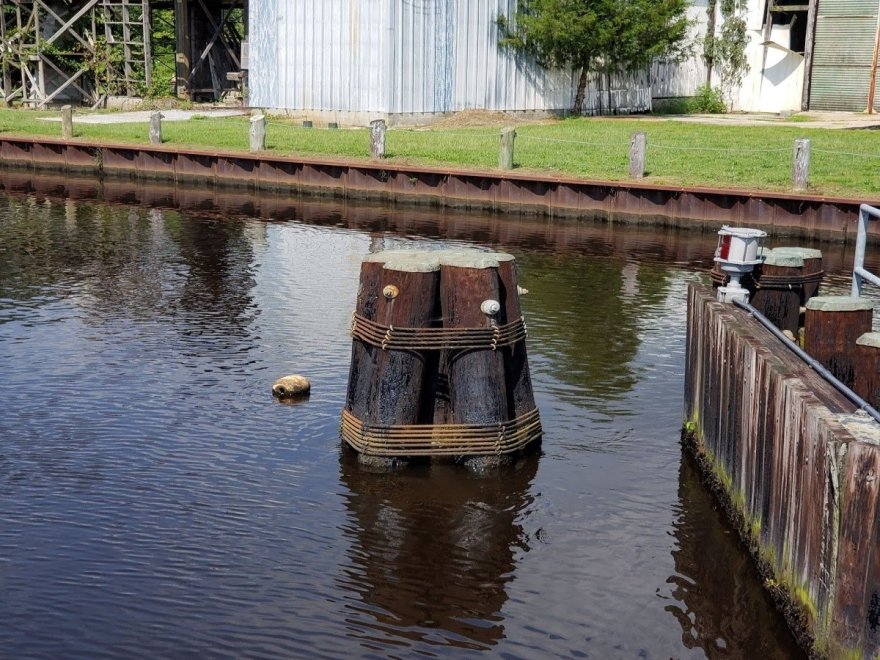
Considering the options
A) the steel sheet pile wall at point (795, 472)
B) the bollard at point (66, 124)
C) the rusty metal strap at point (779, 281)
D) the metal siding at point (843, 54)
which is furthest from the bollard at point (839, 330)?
the metal siding at point (843, 54)

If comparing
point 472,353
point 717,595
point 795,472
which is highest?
point 472,353

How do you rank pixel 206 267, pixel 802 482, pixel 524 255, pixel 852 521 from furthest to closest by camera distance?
pixel 524 255 < pixel 206 267 < pixel 802 482 < pixel 852 521

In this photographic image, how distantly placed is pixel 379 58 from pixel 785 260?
2194 cm

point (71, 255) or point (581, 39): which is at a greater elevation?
point (581, 39)

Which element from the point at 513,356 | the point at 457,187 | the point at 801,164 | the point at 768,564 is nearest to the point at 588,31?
the point at 457,187

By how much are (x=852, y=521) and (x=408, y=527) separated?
3.64 m

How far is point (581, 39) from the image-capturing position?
3466 centimetres

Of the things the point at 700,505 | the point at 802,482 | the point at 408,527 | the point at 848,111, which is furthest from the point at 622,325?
the point at 848,111

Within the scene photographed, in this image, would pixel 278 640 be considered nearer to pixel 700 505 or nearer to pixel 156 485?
pixel 156 485

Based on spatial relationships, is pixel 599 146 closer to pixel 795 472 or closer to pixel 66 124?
pixel 66 124

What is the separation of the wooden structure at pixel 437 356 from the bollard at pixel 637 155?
1462cm

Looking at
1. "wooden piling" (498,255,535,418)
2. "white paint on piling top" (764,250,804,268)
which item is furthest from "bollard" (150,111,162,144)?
"wooden piling" (498,255,535,418)

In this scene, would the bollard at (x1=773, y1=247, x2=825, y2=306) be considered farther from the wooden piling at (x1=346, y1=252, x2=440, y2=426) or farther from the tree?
the tree

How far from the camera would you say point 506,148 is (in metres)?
24.7
